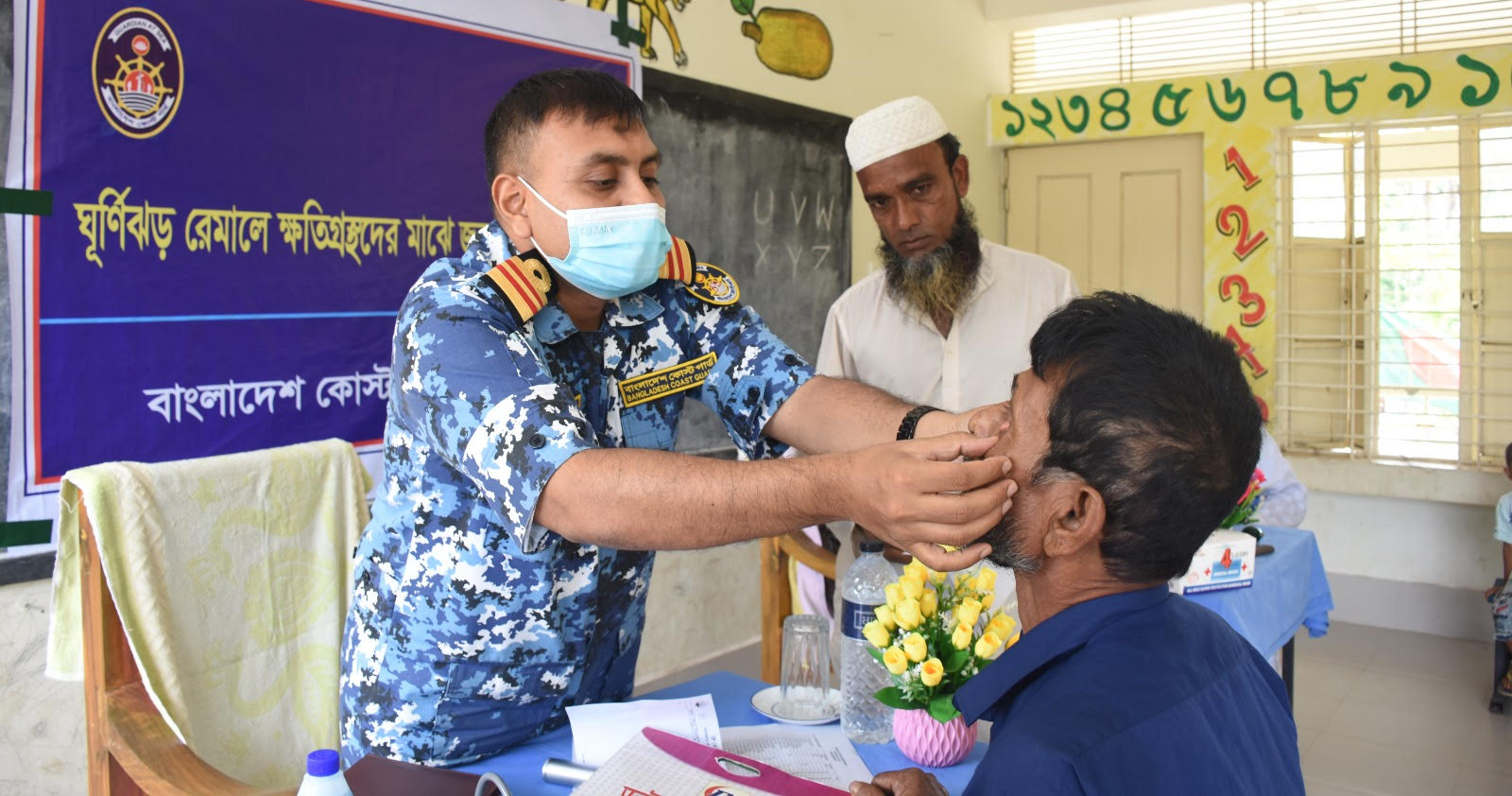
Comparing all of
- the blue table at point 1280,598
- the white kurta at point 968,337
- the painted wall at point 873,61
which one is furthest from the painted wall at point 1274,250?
the white kurta at point 968,337

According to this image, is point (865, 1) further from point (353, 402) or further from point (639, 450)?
point (639, 450)

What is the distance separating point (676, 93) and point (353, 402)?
1.73 m

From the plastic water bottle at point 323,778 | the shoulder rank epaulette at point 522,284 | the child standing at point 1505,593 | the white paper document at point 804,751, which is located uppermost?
the shoulder rank epaulette at point 522,284

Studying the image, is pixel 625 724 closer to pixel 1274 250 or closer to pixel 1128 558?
pixel 1128 558

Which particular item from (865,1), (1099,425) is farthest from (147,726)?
(865,1)

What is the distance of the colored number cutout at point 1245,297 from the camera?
576 centimetres

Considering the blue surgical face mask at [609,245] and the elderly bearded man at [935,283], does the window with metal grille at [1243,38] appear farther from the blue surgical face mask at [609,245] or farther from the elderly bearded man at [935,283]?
the blue surgical face mask at [609,245]

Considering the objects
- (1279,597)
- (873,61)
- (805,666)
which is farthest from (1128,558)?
(873,61)

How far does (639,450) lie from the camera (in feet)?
4.02

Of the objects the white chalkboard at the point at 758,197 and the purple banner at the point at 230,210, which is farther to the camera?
the white chalkboard at the point at 758,197

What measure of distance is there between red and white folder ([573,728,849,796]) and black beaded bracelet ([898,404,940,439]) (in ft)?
1.65

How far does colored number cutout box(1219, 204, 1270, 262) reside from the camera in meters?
5.76

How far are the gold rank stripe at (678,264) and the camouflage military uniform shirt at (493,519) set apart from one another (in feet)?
0.04

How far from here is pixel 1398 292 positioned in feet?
18.0
